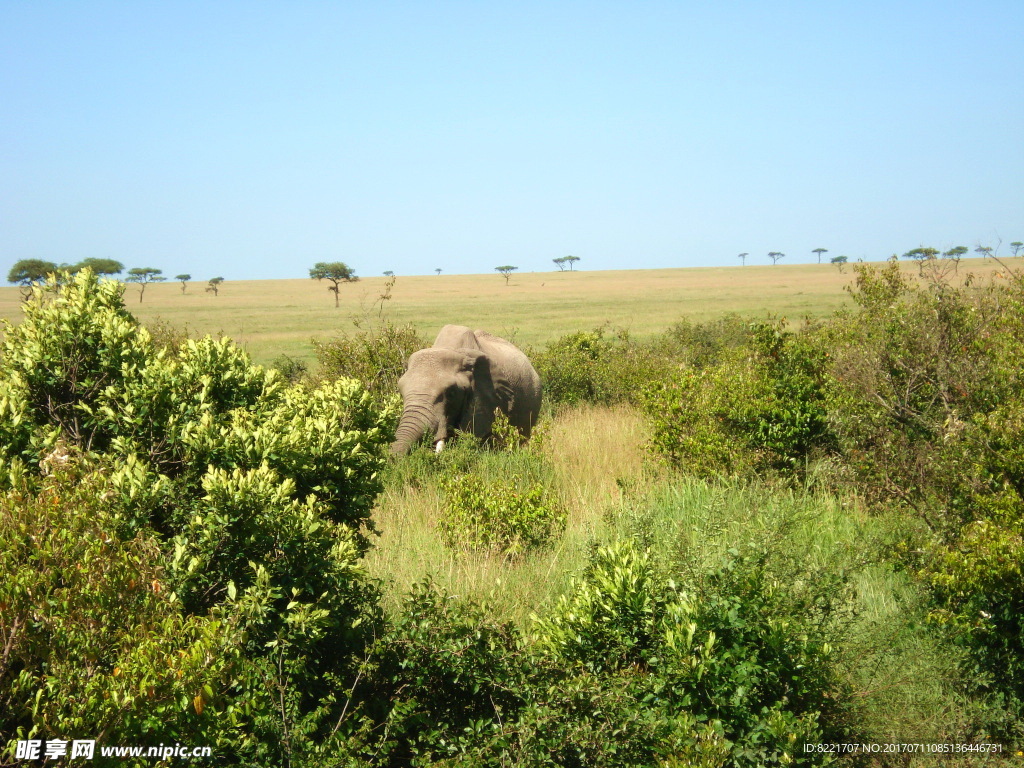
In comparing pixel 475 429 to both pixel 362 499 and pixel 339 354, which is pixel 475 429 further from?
pixel 362 499

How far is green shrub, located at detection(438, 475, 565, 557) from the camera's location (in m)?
7.27

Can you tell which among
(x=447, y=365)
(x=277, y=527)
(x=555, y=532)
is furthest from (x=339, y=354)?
(x=277, y=527)

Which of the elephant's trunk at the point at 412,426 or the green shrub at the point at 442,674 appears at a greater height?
the elephant's trunk at the point at 412,426

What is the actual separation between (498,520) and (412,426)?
3.98 meters

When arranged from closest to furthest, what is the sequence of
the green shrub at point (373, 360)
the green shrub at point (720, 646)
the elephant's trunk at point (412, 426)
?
the green shrub at point (720, 646) → the elephant's trunk at point (412, 426) → the green shrub at point (373, 360)

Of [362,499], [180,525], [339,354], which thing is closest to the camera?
[180,525]

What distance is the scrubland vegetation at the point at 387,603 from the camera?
3.18 meters

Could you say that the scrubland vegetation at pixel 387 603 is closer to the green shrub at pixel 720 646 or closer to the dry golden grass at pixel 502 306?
the green shrub at pixel 720 646

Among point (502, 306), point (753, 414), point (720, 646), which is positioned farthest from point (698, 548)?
point (502, 306)

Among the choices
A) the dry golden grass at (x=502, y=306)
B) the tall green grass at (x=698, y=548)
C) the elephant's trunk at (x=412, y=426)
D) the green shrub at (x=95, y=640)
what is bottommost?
the tall green grass at (x=698, y=548)

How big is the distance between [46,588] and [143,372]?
5.51ft

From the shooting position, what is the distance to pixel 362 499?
15.8 feet

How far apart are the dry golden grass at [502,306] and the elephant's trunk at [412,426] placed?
15.5 metres

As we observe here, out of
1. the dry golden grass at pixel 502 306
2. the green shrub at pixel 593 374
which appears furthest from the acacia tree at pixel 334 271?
the green shrub at pixel 593 374
